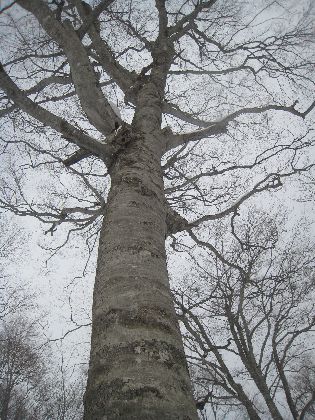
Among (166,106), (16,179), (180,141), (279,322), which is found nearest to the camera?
(180,141)

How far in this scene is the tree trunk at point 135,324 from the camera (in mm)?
Result: 867

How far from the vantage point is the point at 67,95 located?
4.64 m

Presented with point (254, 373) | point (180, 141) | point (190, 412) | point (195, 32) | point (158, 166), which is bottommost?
point (190, 412)

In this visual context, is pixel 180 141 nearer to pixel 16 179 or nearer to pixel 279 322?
pixel 16 179

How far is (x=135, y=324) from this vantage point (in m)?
1.08

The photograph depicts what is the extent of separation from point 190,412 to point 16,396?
23.3 meters

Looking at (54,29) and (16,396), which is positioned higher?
(54,29)

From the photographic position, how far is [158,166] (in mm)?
2205

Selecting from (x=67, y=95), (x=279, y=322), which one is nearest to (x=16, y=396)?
(x=279, y=322)

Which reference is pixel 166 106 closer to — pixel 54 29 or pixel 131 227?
pixel 54 29

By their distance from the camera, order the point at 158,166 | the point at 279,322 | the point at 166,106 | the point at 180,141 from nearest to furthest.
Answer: the point at 158,166 < the point at 180,141 < the point at 166,106 < the point at 279,322

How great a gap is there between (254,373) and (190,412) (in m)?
5.37

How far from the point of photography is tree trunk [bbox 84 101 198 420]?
2.84 feet

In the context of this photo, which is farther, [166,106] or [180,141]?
[166,106]
